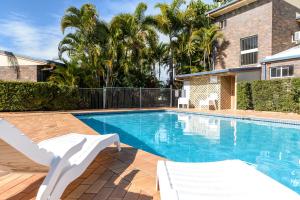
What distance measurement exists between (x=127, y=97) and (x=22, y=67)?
7734mm

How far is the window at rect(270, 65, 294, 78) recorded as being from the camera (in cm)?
1427

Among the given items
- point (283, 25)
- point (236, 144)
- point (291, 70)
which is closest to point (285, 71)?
point (291, 70)

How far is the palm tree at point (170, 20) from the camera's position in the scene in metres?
19.7

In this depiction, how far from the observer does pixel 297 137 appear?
25.6 feet

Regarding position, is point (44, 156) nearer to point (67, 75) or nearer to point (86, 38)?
point (67, 75)

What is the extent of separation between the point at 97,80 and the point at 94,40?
2960 millimetres

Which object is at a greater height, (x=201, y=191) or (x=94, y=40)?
(x=94, y=40)

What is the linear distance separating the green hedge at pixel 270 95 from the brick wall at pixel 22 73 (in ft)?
45.8

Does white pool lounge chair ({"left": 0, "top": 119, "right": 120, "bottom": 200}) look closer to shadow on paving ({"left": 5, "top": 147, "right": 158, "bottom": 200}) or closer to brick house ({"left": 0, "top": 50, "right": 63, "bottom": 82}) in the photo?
shadow on paving ({"left": 5, "top": 147, "right": 158, "bottom": 200})

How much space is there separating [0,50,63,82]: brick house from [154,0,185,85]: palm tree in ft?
29.1

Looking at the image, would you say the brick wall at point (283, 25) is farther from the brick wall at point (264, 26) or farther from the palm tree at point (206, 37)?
the palm tree at point (206, 37)

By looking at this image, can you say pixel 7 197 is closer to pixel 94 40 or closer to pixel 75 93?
pixel 75 93

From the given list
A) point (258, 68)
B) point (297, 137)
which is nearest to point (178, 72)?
point (258, 68)

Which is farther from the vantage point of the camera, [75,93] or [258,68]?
[258,68]
